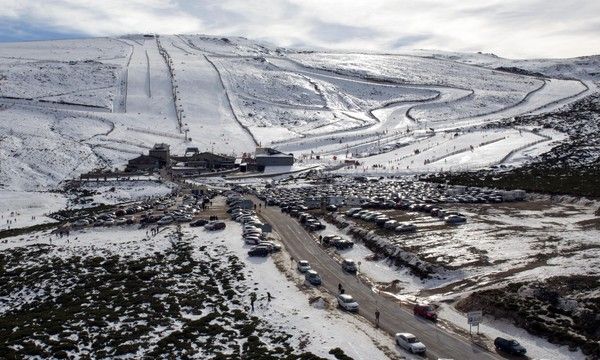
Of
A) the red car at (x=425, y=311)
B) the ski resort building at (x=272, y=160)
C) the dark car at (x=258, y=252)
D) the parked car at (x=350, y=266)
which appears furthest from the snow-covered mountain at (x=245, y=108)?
the red car at (x=425, y=311)

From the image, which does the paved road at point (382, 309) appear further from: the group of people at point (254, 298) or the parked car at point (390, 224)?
the parked car at point (390, 224)

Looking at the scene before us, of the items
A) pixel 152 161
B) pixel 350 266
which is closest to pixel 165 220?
pixel 350 266

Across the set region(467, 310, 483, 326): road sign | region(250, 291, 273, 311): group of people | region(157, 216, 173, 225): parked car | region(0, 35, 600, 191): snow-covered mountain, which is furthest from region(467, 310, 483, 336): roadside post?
region(0, 35, 600, 191): snow-covered mountain

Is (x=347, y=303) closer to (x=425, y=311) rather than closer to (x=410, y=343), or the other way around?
(x=425, y=311)

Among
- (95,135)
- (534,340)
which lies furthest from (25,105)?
(534,340)

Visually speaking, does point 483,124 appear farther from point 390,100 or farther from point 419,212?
point 419,212
